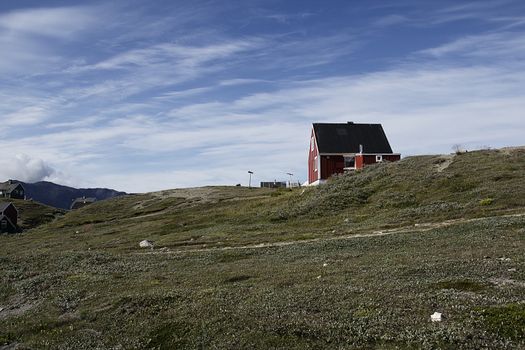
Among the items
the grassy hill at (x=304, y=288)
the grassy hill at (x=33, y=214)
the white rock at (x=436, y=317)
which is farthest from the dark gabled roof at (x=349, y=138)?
the grassy hill at (x=33, y=214)

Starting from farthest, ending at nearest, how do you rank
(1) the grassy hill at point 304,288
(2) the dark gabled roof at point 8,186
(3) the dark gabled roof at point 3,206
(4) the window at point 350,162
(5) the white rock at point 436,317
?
(2) the dark gabled roof at point 8,186 → (3) the dark gabled roof at point 3,206 → (4) the window at point 350,162 → (1) the grassy hill at point 304,288 → (5) the white rock at point 436,317

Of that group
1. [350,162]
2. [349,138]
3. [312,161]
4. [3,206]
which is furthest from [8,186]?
[350,162]

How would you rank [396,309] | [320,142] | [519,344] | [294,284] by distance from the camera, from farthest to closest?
[320,142] → [294,284] → [396,309] → [519,344]

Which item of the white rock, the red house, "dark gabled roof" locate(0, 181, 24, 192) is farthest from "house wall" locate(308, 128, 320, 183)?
"dark gabled roof" locate(0, 181, 24, 192)

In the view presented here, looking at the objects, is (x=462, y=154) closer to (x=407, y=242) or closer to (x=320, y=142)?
Result: (x=320, y=142)

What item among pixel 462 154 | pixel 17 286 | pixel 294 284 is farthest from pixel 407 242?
pixel 462 154

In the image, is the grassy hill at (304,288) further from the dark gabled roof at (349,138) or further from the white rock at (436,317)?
the dark gabled roof at (349,138)

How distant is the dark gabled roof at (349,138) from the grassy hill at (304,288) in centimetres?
3504

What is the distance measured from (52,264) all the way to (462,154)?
171 feet

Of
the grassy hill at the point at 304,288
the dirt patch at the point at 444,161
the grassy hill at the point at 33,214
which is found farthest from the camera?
the grassy hill at the point at 33,214

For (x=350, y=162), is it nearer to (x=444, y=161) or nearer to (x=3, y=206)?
(x=444, y=161)

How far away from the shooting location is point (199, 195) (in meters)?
124

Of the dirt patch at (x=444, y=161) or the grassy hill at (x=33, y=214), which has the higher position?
the dirt patch at (x=444, y=161)

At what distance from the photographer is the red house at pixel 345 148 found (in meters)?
83.1
